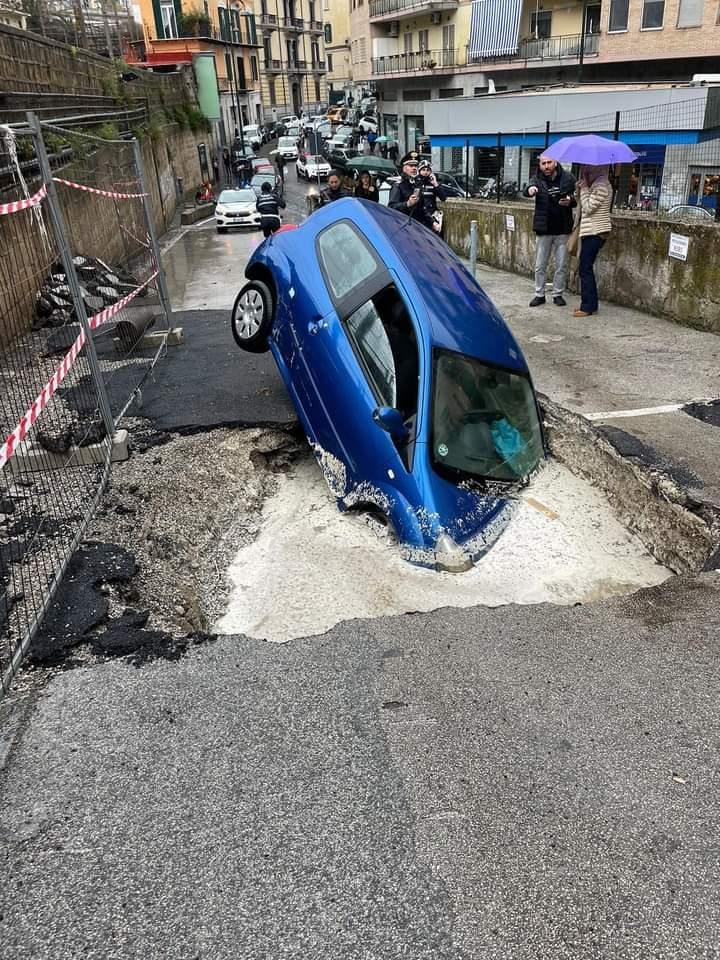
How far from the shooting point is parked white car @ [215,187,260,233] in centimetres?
2248

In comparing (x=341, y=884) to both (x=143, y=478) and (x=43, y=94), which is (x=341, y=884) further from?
(x=43, y=94)

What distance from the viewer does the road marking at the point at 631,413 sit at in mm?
5996

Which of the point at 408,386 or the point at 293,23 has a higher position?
the point at 293,23

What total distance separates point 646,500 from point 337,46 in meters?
108

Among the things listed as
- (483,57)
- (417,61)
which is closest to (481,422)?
(483,57)

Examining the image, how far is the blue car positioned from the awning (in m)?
38.8

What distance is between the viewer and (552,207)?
8781mm

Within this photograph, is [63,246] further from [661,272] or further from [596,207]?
[661,272]

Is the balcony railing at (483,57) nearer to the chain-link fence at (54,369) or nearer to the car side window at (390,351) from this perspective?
the chain-link fence at (54,369)

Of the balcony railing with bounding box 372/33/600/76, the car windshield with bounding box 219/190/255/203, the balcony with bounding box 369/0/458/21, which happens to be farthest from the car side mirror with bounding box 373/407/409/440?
the balcony with bounding box 369/0/458/21

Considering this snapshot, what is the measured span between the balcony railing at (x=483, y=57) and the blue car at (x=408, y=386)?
33760 millimetres

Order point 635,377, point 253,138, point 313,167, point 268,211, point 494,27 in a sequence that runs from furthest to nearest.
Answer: point 253,138 < point 494,27 < point 313,167 < point 268,211 < point 635,377

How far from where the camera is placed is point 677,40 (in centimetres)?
2978

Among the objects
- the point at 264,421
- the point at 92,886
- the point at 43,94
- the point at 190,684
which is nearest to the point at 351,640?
the point at 190,684
